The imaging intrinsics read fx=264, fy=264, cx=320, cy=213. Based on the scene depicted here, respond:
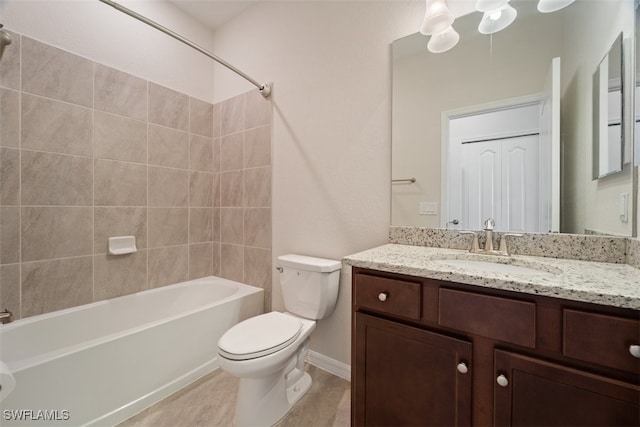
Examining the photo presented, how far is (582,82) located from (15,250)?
2913 millimetres

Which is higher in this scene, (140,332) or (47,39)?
(47,39)

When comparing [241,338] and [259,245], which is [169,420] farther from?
[259,245]

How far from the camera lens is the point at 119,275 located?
188 centimetres

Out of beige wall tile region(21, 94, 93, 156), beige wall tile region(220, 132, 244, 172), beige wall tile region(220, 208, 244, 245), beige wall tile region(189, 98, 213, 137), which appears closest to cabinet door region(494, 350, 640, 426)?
beige wall tile region(220, 208, 244, 245)

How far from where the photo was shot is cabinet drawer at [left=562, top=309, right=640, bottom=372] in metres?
0.63

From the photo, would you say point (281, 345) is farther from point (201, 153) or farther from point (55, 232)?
point (201, 153)

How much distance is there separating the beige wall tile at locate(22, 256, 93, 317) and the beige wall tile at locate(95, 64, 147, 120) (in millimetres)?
1040

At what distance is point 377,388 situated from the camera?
3.36 feet

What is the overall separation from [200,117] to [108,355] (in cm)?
189

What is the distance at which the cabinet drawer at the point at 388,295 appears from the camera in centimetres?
93

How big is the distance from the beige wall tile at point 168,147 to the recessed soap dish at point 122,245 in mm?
596

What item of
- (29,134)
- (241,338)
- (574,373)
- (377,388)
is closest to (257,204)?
(241,338)

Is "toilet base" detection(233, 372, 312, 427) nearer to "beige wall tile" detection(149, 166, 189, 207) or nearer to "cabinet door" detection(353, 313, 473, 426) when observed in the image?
"cabinet door" detection(353, 313, 473, 426)

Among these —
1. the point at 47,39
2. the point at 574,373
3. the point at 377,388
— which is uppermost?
the point at 47,39
